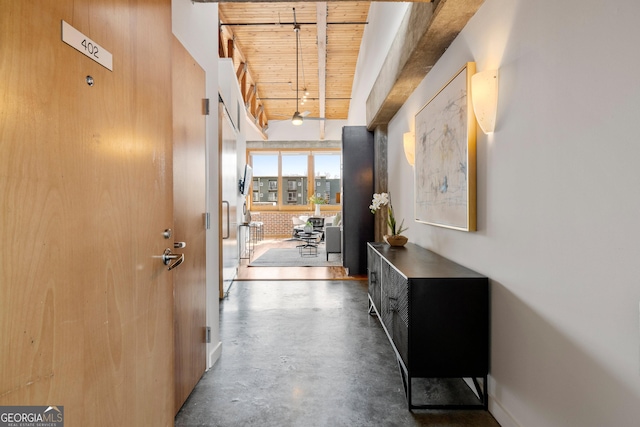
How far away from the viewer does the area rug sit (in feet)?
21.3

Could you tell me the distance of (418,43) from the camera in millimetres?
2395

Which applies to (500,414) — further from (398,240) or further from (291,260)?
(291,260)

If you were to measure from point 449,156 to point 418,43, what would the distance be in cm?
91

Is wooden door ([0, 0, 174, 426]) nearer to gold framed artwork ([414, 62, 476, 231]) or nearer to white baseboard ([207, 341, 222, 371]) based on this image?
white baseboard ([207, 341, 222, 371])

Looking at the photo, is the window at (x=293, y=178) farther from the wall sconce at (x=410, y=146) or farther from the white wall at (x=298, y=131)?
the wall sconce at (x=410, y=146)

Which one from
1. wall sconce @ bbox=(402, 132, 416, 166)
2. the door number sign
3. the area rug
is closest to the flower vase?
wall sconce @ bbox=(402, 132, 416, 166)

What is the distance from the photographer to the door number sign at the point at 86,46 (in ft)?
2.93

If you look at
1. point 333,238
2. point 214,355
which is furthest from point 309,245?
point 214,355

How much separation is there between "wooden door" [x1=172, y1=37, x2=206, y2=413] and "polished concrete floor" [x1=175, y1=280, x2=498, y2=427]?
245 mm

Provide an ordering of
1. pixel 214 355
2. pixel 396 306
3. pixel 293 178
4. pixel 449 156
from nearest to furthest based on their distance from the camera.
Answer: pixel 396 306 < pixel 449 156 < pixel 214 355 < pixel 293 178

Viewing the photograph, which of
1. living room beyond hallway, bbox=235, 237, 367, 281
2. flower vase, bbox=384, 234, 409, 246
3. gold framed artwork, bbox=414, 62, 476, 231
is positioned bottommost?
living room beyond hallway, bbox=235, 237, 367, 281

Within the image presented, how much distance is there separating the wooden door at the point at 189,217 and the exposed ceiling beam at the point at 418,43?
1651 mm

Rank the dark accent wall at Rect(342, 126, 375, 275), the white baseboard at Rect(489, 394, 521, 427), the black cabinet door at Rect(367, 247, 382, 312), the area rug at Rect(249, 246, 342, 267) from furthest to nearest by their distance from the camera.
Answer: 1. the area rug at Rect(249, 246, 342, 267)
2. the dark accent wall at Rect(342, 126, 375, 275)
3. the black cabinet door at Rect(367, 247, 382, 312)
4. the white baseboard at Rect(489, 394, 521, 427)

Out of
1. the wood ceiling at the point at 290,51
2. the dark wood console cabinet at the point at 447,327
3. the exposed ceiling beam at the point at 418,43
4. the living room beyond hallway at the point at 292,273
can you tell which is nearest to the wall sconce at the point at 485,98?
the exposed ceiling beam at the point at 418,43
